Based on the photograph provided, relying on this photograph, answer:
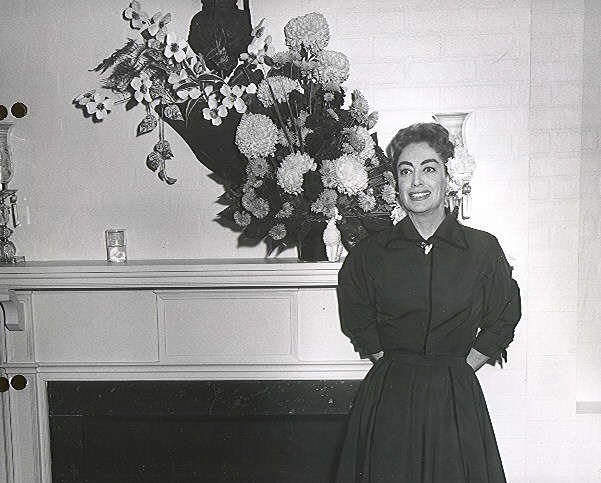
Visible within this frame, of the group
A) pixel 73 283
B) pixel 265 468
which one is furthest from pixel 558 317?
pixel 73 283

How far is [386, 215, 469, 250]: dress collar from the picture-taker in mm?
2158

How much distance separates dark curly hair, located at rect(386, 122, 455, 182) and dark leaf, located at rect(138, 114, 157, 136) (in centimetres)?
88

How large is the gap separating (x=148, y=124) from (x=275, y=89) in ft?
1.66

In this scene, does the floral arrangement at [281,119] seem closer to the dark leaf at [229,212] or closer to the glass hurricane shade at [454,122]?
the dark leaf at [229,212]

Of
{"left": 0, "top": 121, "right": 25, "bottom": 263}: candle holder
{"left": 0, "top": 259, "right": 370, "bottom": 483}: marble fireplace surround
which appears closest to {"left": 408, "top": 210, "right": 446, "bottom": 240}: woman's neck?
{"left": 0, "top": 259, "right": 370, "bottom": 483}: marble fireplace surround

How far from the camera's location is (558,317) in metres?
2.50

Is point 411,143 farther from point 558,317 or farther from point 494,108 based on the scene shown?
point 558,317

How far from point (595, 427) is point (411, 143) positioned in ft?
4.25

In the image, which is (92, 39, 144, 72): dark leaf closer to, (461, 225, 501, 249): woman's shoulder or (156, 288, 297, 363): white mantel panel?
(156, 288, 297, 363): white mantel panel

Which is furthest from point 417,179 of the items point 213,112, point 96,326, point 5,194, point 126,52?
point 5,194

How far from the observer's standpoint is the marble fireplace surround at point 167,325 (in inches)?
91.6

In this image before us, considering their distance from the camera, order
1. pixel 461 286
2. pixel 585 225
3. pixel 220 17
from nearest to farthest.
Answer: pixel 461 286 → pixel 220 17 → pixel 585 225

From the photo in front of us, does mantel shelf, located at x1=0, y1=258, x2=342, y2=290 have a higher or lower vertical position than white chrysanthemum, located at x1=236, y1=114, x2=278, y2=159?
lower

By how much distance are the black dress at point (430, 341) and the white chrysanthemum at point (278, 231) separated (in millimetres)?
258
